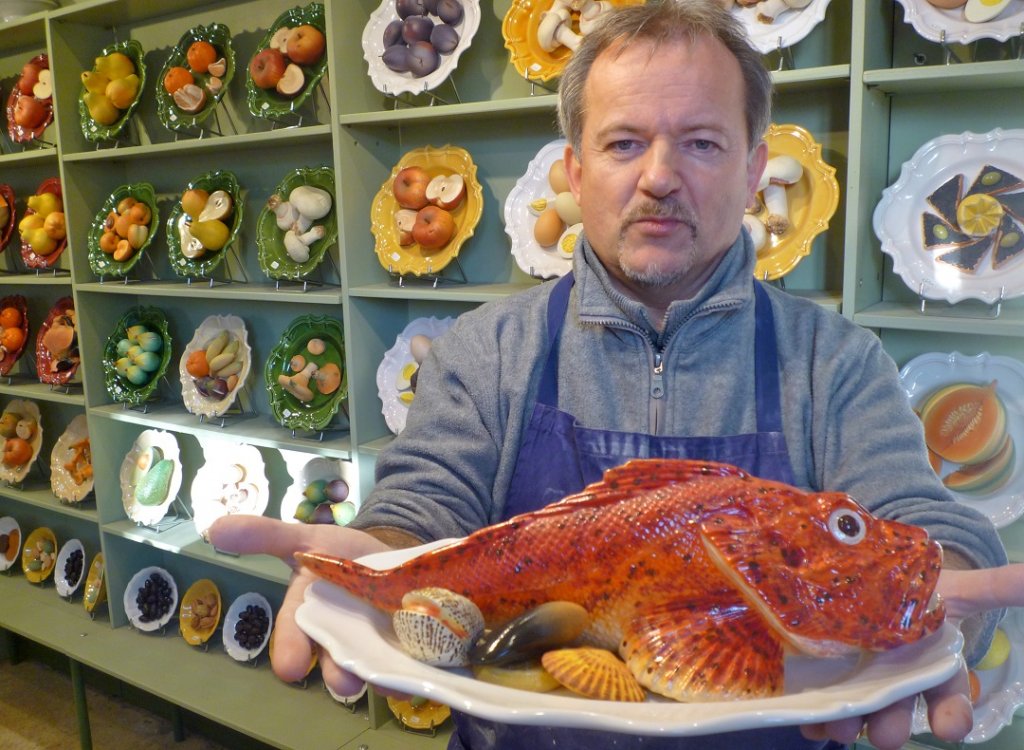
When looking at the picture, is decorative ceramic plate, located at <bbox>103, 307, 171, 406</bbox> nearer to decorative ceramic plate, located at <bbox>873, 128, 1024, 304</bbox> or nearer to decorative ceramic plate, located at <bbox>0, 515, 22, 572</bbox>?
decorative ceramic plate, located at <bbox>0, 515, 22, 572</bbox>

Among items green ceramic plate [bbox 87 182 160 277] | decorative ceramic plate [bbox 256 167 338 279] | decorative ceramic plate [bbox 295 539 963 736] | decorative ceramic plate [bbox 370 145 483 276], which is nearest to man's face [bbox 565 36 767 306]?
decorative ceramic plate [bbox 295 539 963 736]

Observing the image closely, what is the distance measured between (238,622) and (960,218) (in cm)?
222

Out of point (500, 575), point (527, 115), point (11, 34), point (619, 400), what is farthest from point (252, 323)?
point (500, 575)

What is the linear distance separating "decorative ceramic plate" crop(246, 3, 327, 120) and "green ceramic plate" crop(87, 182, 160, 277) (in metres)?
0.57

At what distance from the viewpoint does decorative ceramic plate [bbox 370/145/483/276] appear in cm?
196

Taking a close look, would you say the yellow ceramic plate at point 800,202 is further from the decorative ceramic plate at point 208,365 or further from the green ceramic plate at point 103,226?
the green ceramic plate at point 103,226

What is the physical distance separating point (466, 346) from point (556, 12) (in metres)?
1.00

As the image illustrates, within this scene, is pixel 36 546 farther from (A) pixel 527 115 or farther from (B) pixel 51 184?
(A) pixel 527 115

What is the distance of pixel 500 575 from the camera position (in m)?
0.68

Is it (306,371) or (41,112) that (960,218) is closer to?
(306,371)

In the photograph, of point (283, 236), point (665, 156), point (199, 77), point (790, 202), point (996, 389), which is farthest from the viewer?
point (199, 77)

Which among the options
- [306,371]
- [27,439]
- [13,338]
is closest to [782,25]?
[306,371]

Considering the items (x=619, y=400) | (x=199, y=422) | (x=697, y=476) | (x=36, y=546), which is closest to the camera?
(x=697, y=476)

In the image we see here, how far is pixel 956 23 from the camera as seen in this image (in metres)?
1.39
